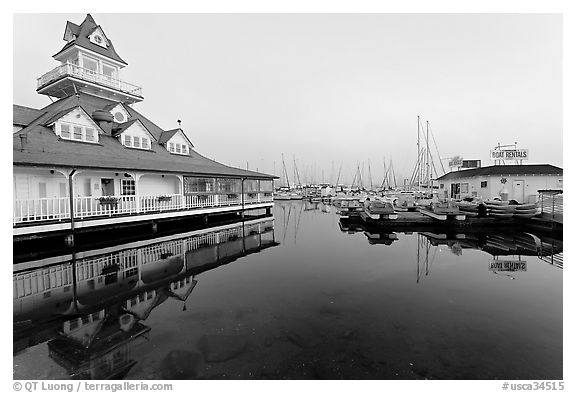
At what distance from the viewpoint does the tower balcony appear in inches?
843

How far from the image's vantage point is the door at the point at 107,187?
54.5ft

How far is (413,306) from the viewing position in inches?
258

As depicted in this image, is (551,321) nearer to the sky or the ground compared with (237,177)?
nearer to the ground

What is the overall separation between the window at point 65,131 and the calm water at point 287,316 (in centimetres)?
949

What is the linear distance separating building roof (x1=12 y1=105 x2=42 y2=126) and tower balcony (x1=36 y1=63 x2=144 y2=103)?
4190 millimetres

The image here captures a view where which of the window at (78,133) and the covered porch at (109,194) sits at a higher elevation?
the window at (78,133)

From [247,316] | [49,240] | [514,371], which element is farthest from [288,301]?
[49,240]

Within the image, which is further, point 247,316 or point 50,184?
point 50,184

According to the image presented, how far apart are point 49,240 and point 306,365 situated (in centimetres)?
1471

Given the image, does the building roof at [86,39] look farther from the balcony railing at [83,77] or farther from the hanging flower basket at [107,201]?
the hanging flower basket at [107,201]

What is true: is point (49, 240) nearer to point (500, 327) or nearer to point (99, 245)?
point (99, 245)

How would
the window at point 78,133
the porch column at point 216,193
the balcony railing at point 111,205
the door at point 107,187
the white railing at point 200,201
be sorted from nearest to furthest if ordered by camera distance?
1. the balcony railing at point 111,205
2. the door at point 107,187
3. the window at point 78,133
4. the white railing at point 200,201
5. the porch column at point 216,193

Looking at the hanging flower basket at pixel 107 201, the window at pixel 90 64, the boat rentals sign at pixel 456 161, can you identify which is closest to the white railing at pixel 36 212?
the hanging flower basket at pixel 107 201

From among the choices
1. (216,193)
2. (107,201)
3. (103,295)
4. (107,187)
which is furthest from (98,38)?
(103,295)
